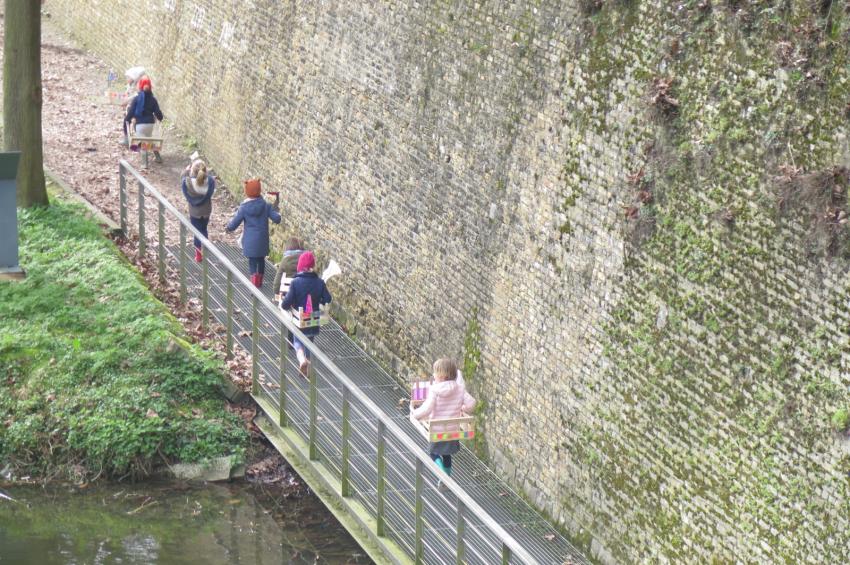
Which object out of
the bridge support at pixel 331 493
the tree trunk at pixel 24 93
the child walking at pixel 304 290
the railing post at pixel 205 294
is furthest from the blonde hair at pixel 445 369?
the tree trunk at pixel 24 93

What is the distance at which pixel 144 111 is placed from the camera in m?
17.5

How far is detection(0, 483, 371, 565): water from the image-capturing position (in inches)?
421

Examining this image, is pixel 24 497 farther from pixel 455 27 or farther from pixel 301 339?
pixel 455 27

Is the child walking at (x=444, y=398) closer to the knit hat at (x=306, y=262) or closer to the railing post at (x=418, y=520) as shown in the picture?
the railing post at (x=418, y=520)

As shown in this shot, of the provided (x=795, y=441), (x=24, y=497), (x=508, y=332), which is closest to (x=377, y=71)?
(x=508, y=332)

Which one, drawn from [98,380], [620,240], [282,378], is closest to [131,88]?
[98,380]

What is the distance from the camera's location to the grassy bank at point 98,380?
11852mm

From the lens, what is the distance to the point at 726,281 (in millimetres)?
9047

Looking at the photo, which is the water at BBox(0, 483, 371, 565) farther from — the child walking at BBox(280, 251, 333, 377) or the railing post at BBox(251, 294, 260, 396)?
the child walking at BBox(280, 251, 333, 377)

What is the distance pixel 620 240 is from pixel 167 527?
14.1ft

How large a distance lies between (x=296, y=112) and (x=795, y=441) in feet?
26.7

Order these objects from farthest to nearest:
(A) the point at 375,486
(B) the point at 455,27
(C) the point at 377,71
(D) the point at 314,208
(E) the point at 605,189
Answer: (D) the point at 314,208 → (C) the point at 377,71 → (B) the point at 455,27 → (A) the point at 375,486 → (E) the point at 605,189

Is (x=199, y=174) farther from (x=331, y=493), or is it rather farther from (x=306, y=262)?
(x=331, y=493)

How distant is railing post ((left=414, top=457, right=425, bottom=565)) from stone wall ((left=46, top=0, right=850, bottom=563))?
1400mm
